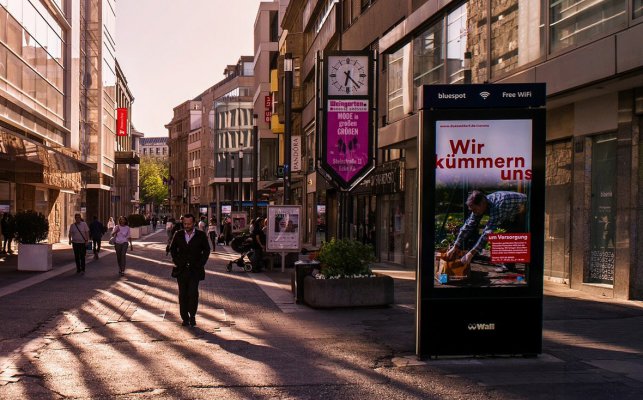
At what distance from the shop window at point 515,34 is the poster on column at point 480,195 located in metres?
8.89

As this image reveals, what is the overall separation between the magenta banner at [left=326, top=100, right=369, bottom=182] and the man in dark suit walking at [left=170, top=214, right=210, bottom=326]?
22.9ft

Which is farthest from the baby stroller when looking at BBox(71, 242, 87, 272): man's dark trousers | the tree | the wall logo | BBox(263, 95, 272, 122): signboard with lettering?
the tree

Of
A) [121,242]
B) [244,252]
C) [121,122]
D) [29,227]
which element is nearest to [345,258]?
[121,242]

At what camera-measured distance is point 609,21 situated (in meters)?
14.7

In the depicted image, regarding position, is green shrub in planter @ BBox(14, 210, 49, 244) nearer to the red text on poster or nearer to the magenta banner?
the magenta banner

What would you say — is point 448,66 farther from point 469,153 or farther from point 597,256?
point 469,153

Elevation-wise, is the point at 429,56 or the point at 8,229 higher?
the point at 429,56

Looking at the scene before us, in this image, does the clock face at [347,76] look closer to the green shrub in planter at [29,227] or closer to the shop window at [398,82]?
the shop window at [398,82]

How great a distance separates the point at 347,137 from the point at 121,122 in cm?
6426

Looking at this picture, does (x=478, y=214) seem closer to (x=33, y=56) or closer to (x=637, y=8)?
(x=637, y=8)

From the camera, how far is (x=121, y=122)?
79938mm

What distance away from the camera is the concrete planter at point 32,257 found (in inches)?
954

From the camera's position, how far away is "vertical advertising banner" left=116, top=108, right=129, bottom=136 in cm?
7912

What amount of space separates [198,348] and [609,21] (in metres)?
9.46
